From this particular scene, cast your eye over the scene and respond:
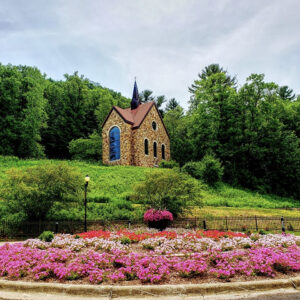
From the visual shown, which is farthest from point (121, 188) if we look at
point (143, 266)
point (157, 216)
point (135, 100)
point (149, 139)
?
point (135, 100)

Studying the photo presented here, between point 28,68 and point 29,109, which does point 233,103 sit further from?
point 28,68

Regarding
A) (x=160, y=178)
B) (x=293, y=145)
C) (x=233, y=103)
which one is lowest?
(x=160, y=178)

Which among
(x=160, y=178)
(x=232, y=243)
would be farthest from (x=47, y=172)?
(x=232, y=243)

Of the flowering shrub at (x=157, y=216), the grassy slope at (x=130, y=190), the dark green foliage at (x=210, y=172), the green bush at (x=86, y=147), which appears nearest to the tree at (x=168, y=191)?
the flowering shrub at (x=157, y=216)

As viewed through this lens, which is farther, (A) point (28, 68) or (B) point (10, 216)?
(A) point (28, 68)

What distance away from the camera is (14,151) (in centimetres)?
3972

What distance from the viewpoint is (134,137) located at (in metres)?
36.0

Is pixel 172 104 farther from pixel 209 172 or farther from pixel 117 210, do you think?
pixel 117 210

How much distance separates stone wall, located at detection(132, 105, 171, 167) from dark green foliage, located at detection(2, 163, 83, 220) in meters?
20.4

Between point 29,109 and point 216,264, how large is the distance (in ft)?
135

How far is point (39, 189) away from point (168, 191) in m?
7.53

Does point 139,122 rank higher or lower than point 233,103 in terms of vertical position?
lower

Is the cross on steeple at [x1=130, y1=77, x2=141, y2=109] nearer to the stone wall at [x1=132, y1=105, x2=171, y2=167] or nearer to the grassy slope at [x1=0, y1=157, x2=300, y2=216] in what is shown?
the stone wall at [x1=132, y1=105, x2=171, y2=167]

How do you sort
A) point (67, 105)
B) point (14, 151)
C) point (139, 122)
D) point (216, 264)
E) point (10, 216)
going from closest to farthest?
point (216, 264), point (10, 216), point (139, 122), point (14, 151), point (67, 105)
